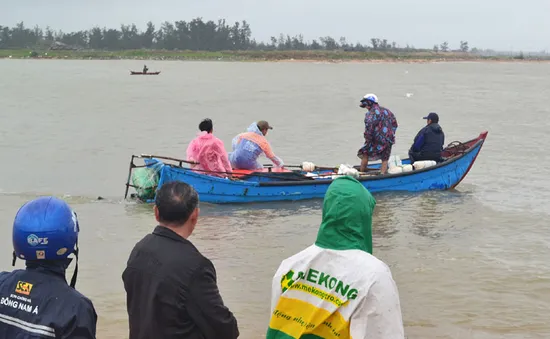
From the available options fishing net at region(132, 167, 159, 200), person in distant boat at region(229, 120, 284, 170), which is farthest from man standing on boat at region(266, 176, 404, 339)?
person in distant boat at region(229, 120, 284, 170)

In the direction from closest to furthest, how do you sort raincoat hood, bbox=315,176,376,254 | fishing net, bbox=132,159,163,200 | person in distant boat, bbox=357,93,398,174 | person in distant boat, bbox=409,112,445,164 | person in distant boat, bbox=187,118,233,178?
1. raincoat hood, bbox=315,176,376,254
2. fishing net, bbox=132,159,163,200
3. person in distant boat, bbox=187,118,233,178
4. person in distant boat, bbox=357,93,398,174
5. person in distant boat, bbox=409,112,445,164

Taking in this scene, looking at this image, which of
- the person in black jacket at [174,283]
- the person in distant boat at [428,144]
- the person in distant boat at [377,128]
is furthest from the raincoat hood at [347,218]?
the person in distant boat at [428,144]

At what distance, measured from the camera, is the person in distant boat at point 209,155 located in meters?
12.3

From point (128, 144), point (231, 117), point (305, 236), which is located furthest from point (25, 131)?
point (305, 236)

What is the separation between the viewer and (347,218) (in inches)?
109

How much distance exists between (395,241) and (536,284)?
2.60 meters

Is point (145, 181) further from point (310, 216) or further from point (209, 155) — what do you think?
point (310, 216)

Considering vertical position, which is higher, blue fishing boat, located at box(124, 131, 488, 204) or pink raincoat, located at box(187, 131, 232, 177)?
pink raincoat, located at box(187, 131, 232, 177)

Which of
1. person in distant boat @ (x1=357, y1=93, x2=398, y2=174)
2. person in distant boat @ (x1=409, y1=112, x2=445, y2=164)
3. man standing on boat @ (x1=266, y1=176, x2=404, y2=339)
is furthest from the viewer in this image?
person in distant boat @ (x1=409, y1=112, x2=445, y2=164)

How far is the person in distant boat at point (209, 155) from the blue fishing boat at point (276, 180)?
165 millimetres

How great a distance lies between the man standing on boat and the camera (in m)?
2.66

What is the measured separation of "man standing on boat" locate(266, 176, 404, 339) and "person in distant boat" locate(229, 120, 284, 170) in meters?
9.84

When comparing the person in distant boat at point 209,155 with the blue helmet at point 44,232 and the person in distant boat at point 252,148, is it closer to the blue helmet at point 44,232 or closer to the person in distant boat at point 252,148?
the person in distant boat at point 252,148

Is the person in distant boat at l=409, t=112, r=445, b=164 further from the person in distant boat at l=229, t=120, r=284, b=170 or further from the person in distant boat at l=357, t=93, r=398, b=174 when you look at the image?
the person in distant boat at l=229, t=120, r=284, b=170
